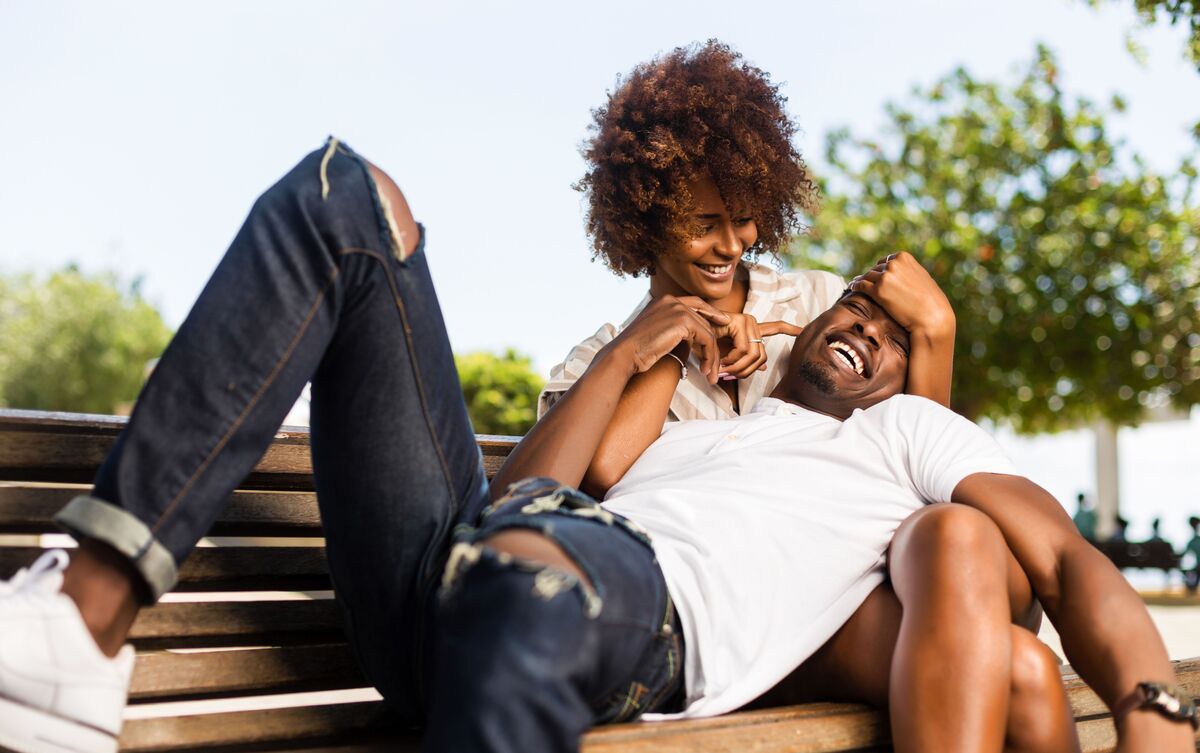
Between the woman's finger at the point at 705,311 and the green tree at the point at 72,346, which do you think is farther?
the green tree at the point at 72,346

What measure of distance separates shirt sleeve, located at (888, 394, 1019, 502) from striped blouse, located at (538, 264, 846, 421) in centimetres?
71

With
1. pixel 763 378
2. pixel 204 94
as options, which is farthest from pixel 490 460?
pixel 204 94

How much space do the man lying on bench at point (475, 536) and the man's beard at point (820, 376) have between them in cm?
35

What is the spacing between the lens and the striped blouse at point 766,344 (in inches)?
121

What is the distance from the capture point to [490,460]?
120 inches

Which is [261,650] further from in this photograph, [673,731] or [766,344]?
[766,344]

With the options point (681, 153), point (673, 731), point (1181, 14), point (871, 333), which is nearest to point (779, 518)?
point (673, 731)

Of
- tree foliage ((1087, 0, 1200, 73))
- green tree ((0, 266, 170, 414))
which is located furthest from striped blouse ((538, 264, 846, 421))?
green tree ((0, 266, 170, 414))

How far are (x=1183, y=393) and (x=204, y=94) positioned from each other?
8561 cm

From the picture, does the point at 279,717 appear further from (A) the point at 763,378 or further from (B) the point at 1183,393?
(B) the point at 1183,393

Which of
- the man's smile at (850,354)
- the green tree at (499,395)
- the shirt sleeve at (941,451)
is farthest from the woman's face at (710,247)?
the green tree at (499,395)

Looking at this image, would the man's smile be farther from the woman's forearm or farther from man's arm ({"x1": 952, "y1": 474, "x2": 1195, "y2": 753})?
man's arm ({"x1": 952, "y1": 474, "x2": 1195, "y2": 753})

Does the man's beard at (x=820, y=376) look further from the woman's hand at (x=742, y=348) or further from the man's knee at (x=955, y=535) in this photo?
the man's knee at (x=955, y=535)

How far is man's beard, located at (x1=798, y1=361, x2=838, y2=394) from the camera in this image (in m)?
2.90
